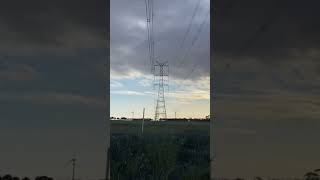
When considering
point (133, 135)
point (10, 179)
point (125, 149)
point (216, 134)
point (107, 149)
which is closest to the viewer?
point (10, 179)

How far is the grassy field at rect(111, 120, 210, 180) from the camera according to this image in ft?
126

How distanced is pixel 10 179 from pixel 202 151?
26869 mm

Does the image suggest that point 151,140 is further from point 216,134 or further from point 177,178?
point 216,134

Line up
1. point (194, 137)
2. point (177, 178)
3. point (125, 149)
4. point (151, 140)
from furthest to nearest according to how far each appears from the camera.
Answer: point (194, 137)
point (151, 140)
point (125, 149)
point (177, 178)

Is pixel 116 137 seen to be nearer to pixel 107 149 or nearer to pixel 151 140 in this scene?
pixel 151 140

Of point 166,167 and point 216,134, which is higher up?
point 216,134

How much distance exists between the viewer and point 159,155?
40094 millimetres

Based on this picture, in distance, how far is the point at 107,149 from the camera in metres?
25.0

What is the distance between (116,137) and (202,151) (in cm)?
720

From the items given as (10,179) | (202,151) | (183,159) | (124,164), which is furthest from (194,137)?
(10,179)

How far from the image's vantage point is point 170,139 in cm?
4719

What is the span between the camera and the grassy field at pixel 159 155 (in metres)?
38.3

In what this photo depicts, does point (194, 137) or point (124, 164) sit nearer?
point (124, 164)

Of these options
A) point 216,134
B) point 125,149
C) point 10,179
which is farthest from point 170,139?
point 10,179
